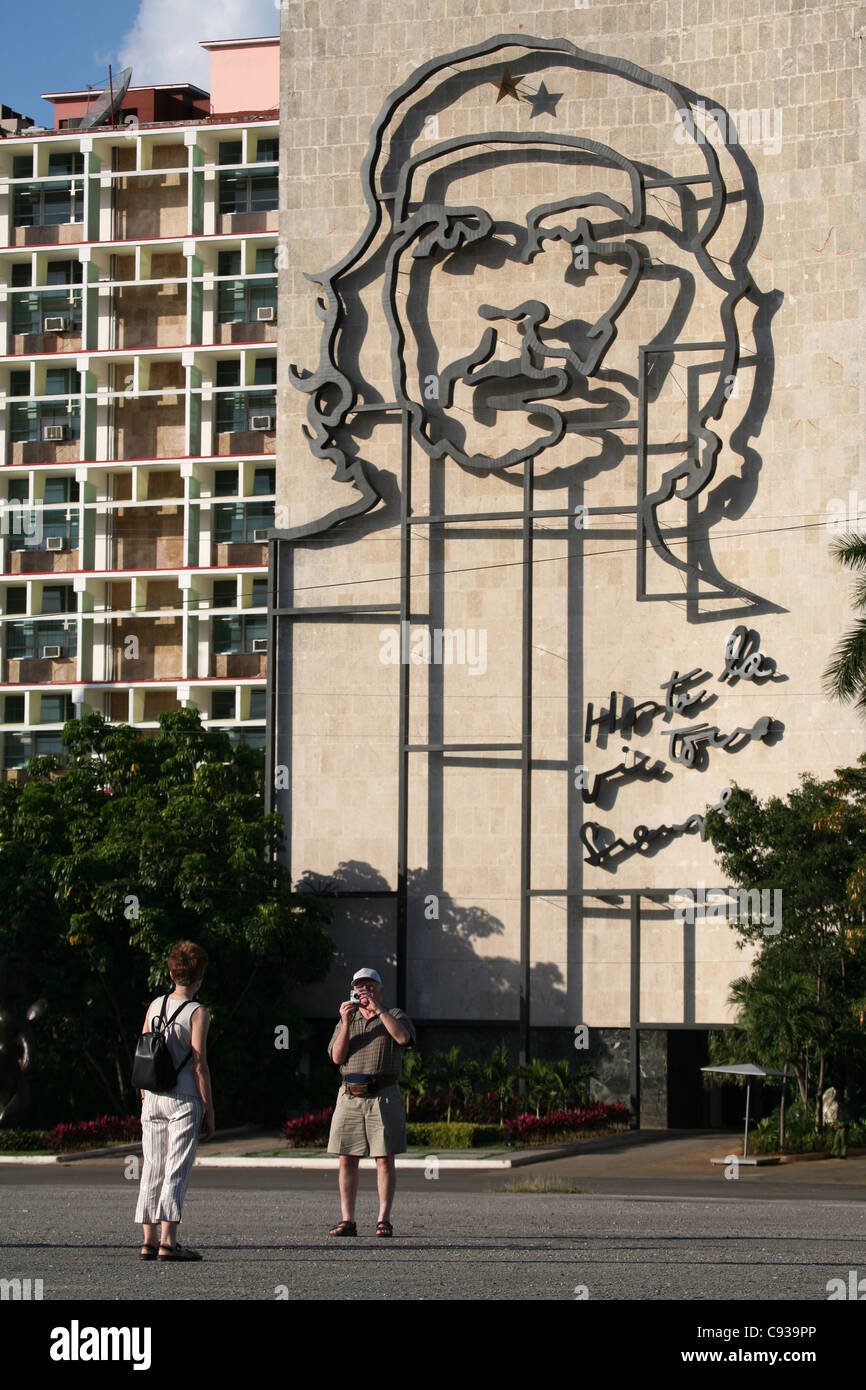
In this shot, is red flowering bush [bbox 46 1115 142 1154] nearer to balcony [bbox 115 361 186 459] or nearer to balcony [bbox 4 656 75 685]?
balcony [bbox 4 656 75 685]

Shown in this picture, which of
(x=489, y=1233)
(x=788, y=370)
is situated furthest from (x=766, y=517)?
(x=489, y=1233)

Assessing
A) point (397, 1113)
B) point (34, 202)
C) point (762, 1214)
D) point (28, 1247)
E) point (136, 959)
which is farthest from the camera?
point (34, 202)

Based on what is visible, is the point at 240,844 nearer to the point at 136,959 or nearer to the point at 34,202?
the point at 136,959

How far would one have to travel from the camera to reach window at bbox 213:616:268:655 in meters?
69.1

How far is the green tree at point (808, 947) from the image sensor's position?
3300cm

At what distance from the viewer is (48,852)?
3691 cm

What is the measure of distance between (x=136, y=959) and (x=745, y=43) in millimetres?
22340

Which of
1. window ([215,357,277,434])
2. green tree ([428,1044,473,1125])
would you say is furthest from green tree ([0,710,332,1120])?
window ([215,357,277,434])

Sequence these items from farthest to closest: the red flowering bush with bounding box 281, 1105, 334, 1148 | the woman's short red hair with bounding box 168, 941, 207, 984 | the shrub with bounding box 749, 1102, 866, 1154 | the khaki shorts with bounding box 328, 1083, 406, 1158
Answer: the red flowering bush with bounding box 281, 1105, 334, 1148, the shrub with bounding box 749, 1102, 866, 1154, the khaki shorts with bounding box 328, 1083, 406, 1158, the woman's short red hair with bounding box 168, 941, 207, 984

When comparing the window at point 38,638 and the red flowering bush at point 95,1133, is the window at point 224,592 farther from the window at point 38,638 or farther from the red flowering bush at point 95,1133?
the red flowering bush at point 95,1133

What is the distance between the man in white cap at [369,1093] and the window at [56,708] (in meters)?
57.4

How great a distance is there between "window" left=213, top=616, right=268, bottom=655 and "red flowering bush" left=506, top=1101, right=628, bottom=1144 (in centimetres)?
3420

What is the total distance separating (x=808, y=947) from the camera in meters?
34.0

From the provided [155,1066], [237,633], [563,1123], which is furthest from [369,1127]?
[237,633]
